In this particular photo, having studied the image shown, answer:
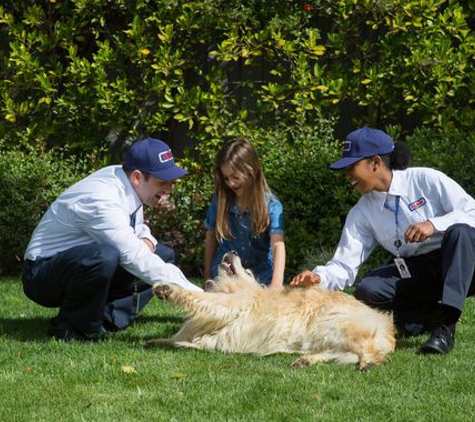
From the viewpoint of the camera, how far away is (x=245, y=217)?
620 centimetres

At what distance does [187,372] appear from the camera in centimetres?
462

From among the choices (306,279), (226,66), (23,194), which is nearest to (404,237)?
(306,279)

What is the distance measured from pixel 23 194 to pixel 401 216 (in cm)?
Answer: 429

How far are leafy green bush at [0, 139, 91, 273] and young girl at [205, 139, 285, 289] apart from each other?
2.66 meters

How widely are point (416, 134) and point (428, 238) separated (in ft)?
9.56

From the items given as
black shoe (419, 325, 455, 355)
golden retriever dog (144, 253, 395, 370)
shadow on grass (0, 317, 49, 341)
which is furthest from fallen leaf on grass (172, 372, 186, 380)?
black shoe (419, 325, 455, 355)

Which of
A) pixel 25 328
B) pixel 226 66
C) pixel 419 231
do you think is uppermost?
pixel 226 66

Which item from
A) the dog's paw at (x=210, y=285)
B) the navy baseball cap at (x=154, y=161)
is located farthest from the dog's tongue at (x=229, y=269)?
the navy baseball cap at (x=154, y=161)

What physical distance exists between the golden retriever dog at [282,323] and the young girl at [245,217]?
79 cm

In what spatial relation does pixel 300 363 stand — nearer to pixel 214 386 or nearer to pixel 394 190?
pixel 214 386

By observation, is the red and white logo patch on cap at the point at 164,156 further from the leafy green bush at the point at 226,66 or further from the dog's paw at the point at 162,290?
the leafy green bush at the point at 226,66

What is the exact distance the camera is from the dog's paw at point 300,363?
4.74 metres

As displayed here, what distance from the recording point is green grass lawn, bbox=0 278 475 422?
3.97 m

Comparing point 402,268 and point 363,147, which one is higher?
point 363,147
